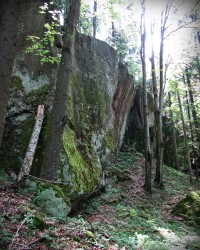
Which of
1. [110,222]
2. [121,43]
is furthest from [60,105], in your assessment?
[121,43]

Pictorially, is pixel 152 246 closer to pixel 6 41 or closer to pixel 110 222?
pixel 110 222

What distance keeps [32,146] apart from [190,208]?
7.06 meters

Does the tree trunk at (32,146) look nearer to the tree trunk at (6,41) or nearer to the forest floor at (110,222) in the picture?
the forest floor at (110,222)

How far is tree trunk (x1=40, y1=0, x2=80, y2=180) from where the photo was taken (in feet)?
22.3

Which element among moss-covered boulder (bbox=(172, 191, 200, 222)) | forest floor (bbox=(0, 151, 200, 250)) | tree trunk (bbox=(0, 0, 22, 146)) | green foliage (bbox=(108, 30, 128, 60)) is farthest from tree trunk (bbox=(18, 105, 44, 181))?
green foliage (bbox=(108, 30, 128, 60))

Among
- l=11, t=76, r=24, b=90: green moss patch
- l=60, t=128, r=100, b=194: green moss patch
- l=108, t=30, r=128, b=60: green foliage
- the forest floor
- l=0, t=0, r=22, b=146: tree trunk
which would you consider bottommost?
the forest floor

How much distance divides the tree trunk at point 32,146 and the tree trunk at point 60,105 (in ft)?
2.95

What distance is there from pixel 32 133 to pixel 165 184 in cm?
1052

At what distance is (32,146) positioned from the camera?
309 inches

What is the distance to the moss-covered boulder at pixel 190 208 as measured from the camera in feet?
32.0

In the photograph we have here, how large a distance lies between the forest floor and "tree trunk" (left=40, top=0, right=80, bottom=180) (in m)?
1.03

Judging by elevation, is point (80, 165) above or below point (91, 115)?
below

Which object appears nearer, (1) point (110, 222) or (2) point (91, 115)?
(1) point (110, 222)

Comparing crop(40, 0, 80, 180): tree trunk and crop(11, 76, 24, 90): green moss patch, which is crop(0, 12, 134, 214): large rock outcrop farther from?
crop(40, 0, 80, 180): tree trunk
